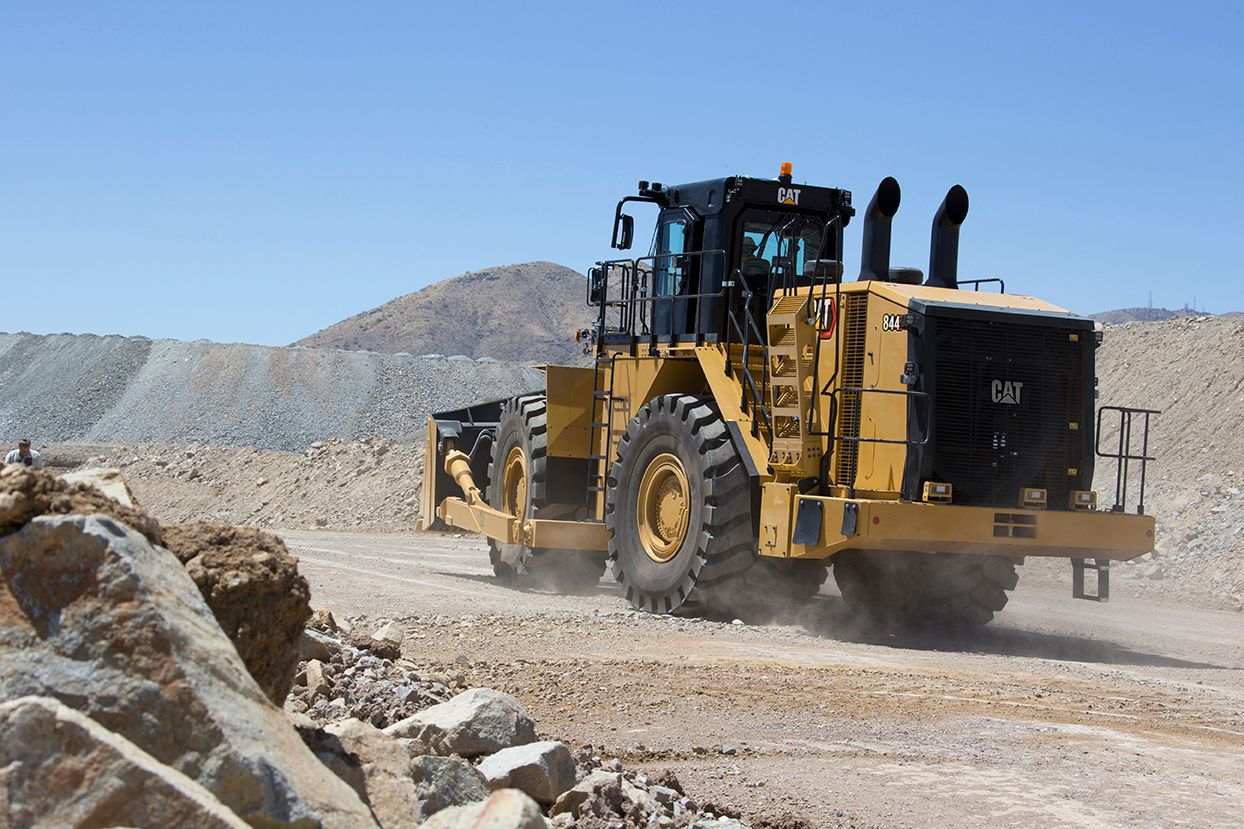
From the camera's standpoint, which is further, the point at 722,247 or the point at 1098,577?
the point at 722,247

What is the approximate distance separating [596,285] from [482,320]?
11211cm

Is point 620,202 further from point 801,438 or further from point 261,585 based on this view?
point 261,585

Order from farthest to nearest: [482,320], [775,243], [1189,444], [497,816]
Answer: [482,320] < [1189,444] < [775,243] < [497,816]

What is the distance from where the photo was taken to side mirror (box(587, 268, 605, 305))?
47.7ft

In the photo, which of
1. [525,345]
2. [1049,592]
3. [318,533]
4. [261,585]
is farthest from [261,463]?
[525,345]

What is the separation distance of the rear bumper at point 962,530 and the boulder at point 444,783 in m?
6.31

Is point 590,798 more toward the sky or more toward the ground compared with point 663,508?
more toward the ground

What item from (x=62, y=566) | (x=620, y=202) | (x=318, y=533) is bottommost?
(x=318, y=533)

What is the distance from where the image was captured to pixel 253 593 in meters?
4.91

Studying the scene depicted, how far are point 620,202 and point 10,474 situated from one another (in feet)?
32.5

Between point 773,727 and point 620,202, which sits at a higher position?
point 620,202

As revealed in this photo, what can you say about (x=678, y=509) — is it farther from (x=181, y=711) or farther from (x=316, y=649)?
(x=181, y=711)

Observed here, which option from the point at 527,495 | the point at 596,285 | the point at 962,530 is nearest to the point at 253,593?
the point at 962,530

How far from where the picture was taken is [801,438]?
11.9 m
